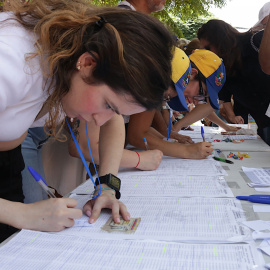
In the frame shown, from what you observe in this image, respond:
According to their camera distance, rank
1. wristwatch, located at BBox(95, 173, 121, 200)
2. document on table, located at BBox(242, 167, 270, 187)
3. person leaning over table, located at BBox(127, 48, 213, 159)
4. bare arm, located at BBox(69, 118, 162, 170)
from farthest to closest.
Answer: person leaning over table, located at BBox(127, 48, 213, 159)
bare arm, located at BBox(69, 118, 162, 170)
document on table, located at BBox(242, 167, 270, 187)
wristwatch, located at BBox(95, 173, 121, 200)

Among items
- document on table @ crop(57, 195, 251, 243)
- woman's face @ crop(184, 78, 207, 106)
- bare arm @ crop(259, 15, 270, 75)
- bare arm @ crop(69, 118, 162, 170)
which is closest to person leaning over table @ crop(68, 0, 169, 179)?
bare arm @ crop(69, 118, 162, 170)

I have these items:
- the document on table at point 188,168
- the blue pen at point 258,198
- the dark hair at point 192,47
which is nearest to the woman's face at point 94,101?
the blue pen at point 258,198

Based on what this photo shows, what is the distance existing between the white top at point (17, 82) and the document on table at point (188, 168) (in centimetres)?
68

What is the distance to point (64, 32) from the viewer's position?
933 millimetres

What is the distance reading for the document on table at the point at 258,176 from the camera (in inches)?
52.9

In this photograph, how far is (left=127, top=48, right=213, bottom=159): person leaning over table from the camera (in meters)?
1.74

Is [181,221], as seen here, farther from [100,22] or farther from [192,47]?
[192,47]

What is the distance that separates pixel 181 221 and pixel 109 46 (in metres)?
0.53

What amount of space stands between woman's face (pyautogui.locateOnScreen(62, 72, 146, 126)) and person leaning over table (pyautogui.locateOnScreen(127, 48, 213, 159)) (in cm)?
76

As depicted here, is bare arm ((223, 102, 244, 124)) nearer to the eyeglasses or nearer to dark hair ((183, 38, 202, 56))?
dark hair ((183, 38, 202, 56))

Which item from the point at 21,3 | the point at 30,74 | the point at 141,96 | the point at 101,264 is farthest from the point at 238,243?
the point at 21,3

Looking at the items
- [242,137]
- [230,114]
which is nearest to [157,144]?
[242,137]

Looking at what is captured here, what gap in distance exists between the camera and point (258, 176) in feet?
4.78

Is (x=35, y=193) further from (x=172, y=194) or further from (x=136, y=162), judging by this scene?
(x=172, y=194)
